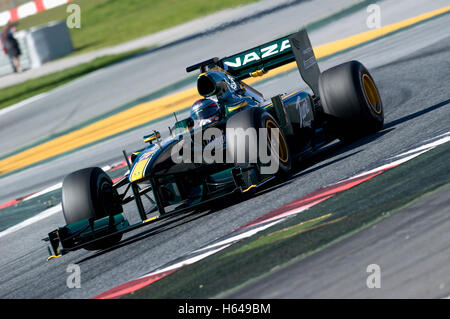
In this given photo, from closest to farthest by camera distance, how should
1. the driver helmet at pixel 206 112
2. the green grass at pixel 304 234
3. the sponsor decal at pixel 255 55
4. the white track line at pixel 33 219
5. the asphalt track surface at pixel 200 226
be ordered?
the green grass at pixel 304 234 → the asphalt track surface at pixel 200 226 → the driver helmet at pixel 206 112 → the sponsor decal at pixel 255 55 → the white track line at pixel 33 219

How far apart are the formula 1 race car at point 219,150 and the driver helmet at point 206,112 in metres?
0.01

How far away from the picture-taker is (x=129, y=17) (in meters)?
26.6

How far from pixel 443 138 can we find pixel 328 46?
32.6 ft

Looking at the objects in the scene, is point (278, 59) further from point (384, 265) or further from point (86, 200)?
point (384, 265)

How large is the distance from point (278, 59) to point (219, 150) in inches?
89.4

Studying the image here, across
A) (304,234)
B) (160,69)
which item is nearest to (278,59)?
(304,234)

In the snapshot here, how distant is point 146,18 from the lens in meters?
25.4

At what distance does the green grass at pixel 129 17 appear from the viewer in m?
23.5

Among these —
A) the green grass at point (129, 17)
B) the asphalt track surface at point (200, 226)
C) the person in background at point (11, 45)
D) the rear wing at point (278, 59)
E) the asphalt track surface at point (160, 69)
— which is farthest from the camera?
the green grass at point (129, 17)

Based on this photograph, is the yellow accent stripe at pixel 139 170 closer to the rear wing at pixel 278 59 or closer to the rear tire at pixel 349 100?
the rear wing at pixel 278 59

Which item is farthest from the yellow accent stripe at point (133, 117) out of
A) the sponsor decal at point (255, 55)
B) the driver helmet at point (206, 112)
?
the driver helmet at point (206, 112)

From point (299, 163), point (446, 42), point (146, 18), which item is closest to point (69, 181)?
point (299, 163)
